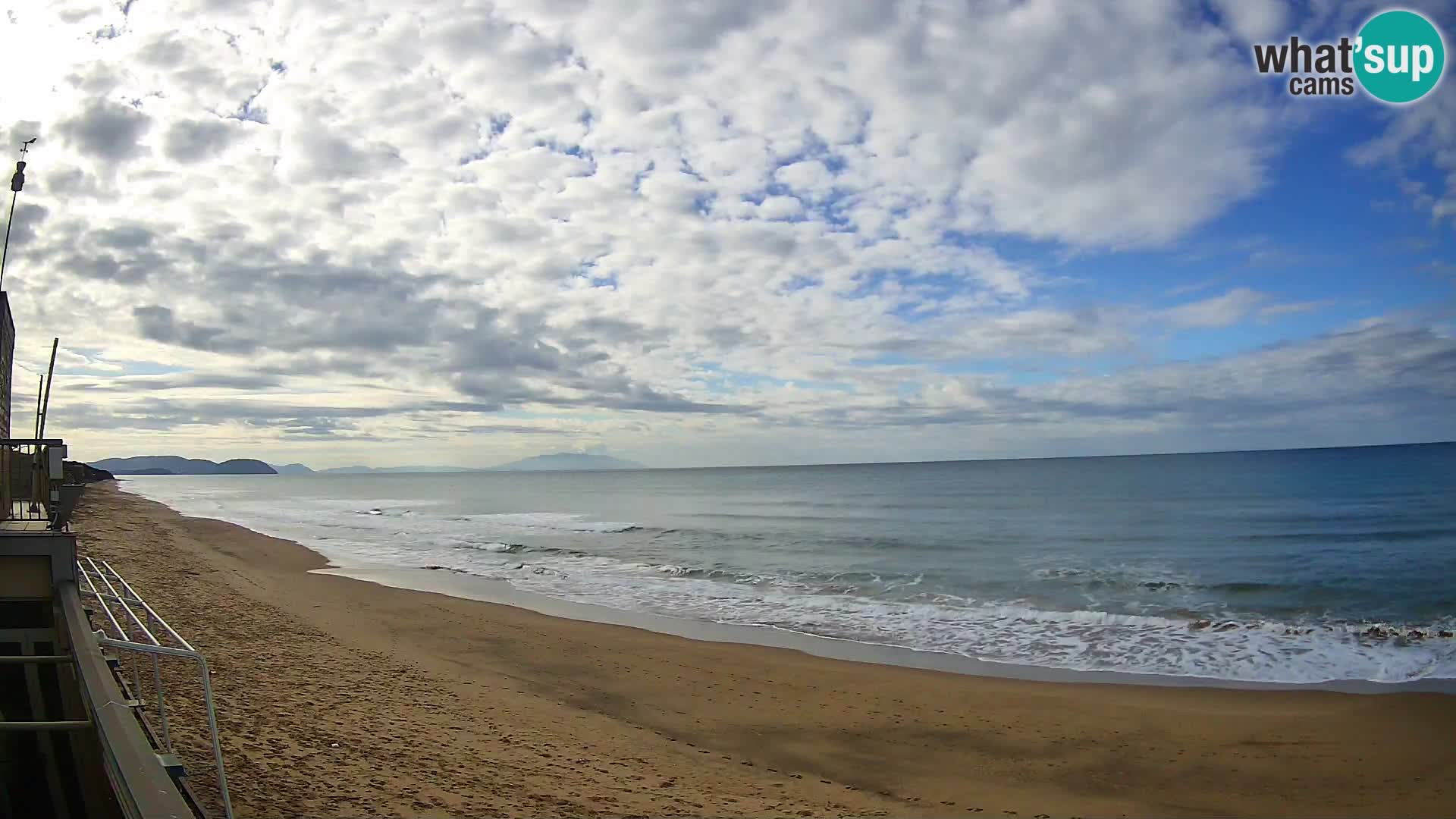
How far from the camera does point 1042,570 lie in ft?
71.2

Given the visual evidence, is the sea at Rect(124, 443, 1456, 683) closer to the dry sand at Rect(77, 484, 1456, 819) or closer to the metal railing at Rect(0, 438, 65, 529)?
the dry sand at Rect(77, 484, 1456, 819)

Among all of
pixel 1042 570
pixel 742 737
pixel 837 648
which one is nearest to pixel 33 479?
pixel 742 737

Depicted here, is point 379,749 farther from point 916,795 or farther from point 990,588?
point 990,588

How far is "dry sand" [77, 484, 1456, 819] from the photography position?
21.7 feet

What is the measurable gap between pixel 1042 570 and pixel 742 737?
1538cm

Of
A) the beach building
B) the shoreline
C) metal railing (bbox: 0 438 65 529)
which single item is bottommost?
the shoreline

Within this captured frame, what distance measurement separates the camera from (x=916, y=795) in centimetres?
718

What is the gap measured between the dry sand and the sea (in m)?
2.40

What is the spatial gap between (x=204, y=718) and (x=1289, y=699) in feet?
39.4

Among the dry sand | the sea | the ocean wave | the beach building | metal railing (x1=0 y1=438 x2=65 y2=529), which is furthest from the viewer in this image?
the sea

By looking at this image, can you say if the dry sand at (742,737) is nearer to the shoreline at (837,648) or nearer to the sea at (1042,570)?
the shoreline at (837,648)

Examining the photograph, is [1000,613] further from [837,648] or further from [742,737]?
[742,737]

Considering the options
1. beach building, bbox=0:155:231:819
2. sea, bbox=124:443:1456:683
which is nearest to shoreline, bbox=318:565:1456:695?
sea, bbox=124:443:1456:683

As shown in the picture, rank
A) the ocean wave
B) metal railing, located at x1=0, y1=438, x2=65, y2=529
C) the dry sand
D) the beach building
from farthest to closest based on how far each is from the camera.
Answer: the ocean wave → metal railing, located at x1=0, y1=438, x2=65, y2=529 → the dry sand → the beach building
